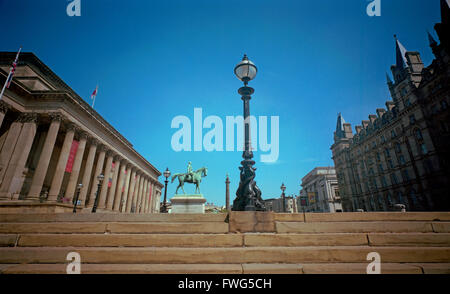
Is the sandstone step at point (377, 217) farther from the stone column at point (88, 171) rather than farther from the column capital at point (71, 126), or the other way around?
the column capital at point (71, 126)

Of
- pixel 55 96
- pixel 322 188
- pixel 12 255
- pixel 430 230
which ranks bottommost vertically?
pixel 12 255

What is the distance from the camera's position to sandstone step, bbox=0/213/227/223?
257 inches

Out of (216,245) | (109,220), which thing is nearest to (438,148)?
(216,245)

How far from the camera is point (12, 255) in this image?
475 centimetres

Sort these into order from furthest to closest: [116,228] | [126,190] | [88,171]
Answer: [126,190], [88,171], [116,228]

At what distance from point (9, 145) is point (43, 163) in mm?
4183

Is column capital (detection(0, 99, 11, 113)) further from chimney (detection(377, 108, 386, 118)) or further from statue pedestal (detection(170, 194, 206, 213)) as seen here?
chimney (detection(377, 108, 386, 118))

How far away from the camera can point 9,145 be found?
2231 cm

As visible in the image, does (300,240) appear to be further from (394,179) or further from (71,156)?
(394,179)

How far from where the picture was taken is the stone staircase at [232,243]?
4285 millimetres

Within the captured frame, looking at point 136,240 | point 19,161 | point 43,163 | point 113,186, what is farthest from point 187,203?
point 113,186
